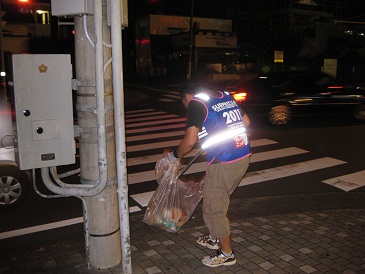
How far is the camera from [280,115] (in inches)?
496

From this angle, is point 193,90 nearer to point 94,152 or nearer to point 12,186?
point 94,152

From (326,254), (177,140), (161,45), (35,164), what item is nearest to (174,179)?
(35,164)

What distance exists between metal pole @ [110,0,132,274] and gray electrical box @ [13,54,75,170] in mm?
435

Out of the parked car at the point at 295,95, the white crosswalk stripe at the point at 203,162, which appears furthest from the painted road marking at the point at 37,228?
the parked car at the point at 295,95

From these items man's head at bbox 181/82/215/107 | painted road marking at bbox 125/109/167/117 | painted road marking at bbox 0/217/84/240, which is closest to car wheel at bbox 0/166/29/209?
painted road marking at bbox 0/217/84/240

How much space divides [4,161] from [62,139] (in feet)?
8.68

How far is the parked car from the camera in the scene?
1243 centimetres

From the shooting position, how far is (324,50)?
141 ft

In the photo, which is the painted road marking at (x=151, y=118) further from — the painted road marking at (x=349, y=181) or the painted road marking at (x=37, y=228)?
the painted road marking at (x=37, y=228)

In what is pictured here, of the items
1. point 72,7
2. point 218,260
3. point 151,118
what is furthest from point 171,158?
point 151,118

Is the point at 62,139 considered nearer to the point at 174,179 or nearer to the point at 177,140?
the point at 174,179

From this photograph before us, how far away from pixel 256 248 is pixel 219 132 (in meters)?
1.39

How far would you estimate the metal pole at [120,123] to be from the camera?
315 cm

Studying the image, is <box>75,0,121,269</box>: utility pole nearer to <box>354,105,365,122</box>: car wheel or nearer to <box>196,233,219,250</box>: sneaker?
<box>196,233,219,250</box>: sneaker
